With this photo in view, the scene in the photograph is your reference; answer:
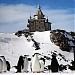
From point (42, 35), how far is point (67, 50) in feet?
13.1

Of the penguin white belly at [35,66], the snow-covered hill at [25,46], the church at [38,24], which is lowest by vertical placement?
the penguin white belly at [35,66]

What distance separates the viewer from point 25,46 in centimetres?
2506

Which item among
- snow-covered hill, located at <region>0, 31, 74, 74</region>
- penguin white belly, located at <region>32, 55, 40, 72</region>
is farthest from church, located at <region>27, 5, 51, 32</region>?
penguin white belly, located at <region>32, 55, 40, 72</region>

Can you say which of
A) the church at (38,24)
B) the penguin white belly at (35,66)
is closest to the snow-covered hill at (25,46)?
the church at (38,24)

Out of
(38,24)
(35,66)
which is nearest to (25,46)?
(38,24)

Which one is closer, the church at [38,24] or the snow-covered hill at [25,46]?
the snow-covered hill at [25,46]

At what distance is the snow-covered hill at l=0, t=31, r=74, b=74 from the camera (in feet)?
71.8

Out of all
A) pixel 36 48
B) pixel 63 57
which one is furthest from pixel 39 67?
pixel 36 48

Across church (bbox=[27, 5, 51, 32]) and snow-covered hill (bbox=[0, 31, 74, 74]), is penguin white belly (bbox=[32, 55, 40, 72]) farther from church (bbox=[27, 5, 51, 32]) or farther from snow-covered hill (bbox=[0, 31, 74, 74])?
church (bbox=[27, 5, 51, 32])

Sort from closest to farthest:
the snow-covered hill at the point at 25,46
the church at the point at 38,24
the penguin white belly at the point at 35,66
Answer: the penguin white belly at the point at 35,66
the snow-covered hill at the point at 25,46
the church at the point at 38,24

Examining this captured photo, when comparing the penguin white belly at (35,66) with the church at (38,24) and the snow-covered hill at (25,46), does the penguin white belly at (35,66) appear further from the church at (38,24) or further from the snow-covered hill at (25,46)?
the church at (38,24)

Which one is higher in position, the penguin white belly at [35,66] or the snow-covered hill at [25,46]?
the snow-covered hill at [25,46]

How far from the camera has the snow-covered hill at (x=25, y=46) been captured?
71.8 ft

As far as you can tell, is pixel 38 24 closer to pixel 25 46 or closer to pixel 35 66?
pixel 25 46
